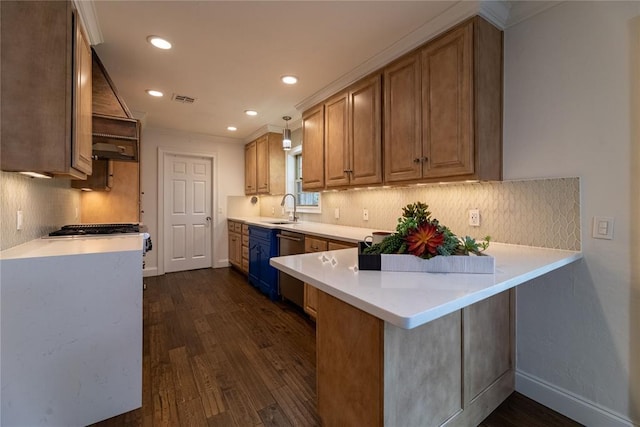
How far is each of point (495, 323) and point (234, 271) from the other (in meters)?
4.12

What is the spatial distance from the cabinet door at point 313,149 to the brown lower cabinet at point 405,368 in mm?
2015

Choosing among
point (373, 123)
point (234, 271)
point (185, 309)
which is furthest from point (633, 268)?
point (234, 271)

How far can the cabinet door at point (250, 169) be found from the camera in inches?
199

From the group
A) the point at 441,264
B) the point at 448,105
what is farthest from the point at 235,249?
the point at 441,264

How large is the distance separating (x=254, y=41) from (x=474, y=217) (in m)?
2.08

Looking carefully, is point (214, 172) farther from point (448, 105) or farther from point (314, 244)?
point (448, 105)

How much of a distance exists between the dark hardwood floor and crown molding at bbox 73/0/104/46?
2.32 m

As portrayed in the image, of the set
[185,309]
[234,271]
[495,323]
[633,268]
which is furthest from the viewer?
[234,271]

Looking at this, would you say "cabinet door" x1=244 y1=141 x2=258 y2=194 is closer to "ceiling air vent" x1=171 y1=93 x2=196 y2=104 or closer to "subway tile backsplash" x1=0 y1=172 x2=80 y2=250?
"ceiling air vent" x1=171 y1=93 x2=196 y2=104

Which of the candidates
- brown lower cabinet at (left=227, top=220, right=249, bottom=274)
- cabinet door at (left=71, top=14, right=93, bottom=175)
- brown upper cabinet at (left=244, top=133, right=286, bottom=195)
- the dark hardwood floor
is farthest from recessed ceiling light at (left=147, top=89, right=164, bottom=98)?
the dark hardwood floor

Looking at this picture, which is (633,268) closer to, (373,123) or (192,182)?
(373,123)

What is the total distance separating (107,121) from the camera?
7.75 feet

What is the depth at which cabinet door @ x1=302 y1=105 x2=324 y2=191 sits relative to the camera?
317cm

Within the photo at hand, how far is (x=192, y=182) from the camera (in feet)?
16.7
